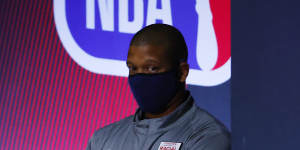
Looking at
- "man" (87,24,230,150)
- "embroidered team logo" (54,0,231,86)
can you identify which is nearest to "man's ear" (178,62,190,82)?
"man" (87,24,230,150)

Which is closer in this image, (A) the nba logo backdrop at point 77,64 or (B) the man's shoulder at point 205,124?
(B) the man's shoulder at point 205,124

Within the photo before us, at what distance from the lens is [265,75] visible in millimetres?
1073

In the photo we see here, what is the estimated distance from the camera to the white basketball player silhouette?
355 cm

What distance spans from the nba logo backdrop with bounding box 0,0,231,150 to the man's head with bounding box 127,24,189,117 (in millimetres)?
1651

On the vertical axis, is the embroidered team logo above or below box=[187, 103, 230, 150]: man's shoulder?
above

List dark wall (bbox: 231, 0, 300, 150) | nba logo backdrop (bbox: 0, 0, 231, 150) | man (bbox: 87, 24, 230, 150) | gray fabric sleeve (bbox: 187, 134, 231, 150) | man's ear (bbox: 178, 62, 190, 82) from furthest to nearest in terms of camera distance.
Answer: nba logo backdrop (bbox: 0, 0, 231, 150) < man's ear (bbox: 178, 62, 190, 82) < man (bbox: 87, 24, 230, 150) < gray fabric sleeve (bbox: 187, 134, 231, 150) < dark wall (bbox: 231, 0, 300, 150)

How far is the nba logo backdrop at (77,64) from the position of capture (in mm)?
3426

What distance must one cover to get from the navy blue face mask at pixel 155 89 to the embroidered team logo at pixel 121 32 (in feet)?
5.45

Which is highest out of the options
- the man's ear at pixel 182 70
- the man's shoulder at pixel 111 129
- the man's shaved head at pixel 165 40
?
the man's shaved head at pixel 165 40

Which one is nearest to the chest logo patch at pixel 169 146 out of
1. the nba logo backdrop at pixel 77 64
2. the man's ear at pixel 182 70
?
the man's ear at pixel 182 70

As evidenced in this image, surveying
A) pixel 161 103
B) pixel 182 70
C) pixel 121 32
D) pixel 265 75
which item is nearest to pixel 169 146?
pixel 161 103

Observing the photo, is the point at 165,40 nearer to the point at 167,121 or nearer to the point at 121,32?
the point at 167,121

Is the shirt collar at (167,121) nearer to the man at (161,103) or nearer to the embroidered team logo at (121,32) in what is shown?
the man at (161,103)

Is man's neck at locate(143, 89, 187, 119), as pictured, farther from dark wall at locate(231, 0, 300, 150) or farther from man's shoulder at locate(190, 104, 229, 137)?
dark wall at locate(231, 0, 300, 150)
